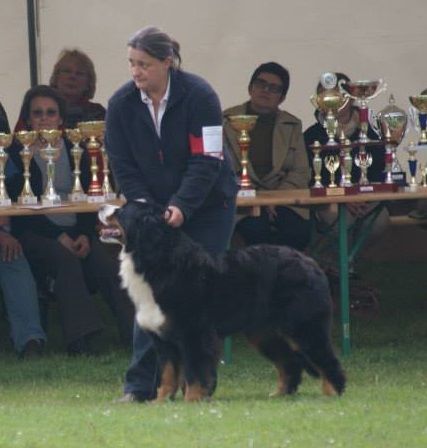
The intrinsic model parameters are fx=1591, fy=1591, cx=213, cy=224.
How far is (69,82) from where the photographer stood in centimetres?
1051

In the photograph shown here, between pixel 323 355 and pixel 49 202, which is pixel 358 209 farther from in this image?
pixel 323 355

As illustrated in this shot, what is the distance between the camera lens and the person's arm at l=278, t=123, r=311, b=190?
32.5 feet

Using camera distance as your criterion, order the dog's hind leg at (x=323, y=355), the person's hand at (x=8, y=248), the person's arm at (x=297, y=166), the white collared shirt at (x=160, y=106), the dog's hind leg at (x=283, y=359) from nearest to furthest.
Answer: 1. the white collared shirt at (x=160, y=106)
2. the dog's hind leg at (x=323, y=355)
3. the dog's hind leg at (x=283, y=359)
4. the person's hand at (x=8, y=248)
5. the person's arm at (x=297, y=166)

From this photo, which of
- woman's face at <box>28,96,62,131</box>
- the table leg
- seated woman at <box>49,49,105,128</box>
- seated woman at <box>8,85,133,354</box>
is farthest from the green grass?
seated woman at <box>49,49,105,128</box>

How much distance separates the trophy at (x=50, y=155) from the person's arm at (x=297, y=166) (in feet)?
5.04

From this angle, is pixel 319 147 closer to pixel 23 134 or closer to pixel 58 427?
pixel 23 134

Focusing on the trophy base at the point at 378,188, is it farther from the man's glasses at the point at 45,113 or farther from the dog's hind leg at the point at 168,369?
the dog's hind leg at the point at 168,369

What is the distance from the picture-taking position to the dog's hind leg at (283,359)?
7375 mm

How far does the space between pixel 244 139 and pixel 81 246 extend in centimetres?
116

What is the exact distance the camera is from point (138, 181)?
710cm

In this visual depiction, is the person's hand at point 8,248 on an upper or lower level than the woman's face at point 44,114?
lower

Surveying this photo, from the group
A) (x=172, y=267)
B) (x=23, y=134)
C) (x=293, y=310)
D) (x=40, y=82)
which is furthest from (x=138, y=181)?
(x=40, y=82)

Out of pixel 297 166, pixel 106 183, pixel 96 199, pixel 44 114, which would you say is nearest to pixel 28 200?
pixel 96 199

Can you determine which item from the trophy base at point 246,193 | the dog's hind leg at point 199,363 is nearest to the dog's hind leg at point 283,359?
the dog's hind leg at point 199,363
